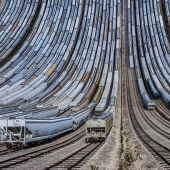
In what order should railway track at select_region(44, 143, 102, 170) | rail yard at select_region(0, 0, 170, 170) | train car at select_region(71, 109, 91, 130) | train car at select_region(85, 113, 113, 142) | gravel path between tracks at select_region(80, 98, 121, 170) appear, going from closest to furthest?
railway track at select_region(44, 143, 102, 170)
gravel path between tracks at select_region(80, 98, 121, 170)
rail yard at select_region(0, 0, 170, 170)
train car at select_region(85, 113, 113, 142)
train car at select_region(71, 109, 91, 130)

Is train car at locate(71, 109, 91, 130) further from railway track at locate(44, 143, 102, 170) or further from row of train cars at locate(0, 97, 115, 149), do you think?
railway track at locate(44, 143, 102, 170)

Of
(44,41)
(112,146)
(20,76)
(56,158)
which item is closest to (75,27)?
(44,41)

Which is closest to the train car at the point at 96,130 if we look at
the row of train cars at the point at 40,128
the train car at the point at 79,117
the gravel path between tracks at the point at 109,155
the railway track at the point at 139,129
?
the row of train cars at the point at 40,128

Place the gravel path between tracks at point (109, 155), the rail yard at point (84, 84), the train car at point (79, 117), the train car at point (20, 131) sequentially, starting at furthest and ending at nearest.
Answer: the train car at point (79, 117) < the train car at point (20, 131) < the rail yard at point (84, 84) < the gravel path between tracks at point (109, 155)

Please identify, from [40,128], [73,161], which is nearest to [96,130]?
[40,128]

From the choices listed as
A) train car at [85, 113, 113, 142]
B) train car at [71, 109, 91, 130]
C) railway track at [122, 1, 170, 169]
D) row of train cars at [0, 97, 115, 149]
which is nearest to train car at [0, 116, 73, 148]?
row of train cars at [0, 97, 115, 149]

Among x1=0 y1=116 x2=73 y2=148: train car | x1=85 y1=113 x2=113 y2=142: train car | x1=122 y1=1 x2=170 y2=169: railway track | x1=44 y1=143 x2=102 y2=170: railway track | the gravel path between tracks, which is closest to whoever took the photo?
x1=44 y1=143 x2=102 y2=170: railway track

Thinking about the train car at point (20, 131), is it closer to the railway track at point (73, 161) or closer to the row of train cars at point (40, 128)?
the row of train cars at point (40, 128)

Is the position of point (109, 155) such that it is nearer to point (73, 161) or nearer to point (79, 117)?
point (73, 161)

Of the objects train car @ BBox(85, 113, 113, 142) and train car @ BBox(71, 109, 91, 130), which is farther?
train car @ BBox(71, 109, 91, 130)
